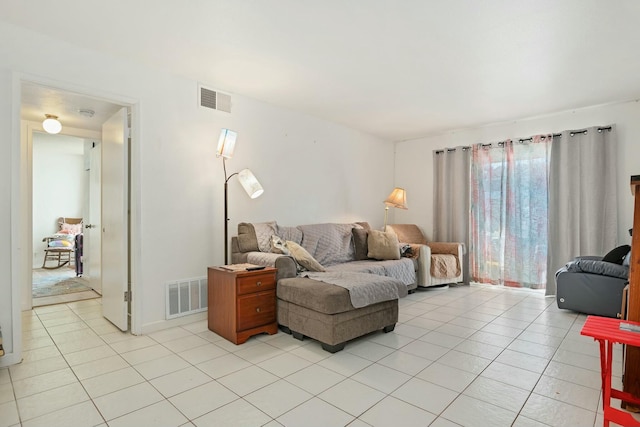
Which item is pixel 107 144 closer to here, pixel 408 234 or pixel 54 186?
pixel 408 234

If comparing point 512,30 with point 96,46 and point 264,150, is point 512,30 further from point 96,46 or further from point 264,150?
point 96,46

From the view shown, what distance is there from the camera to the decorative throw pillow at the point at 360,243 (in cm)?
466

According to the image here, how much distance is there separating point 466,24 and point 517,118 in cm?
300

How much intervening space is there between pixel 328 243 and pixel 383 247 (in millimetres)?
815

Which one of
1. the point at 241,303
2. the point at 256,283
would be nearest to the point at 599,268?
the point at 256,283

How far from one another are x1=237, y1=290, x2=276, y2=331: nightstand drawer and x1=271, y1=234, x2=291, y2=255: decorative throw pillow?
49 centimetres

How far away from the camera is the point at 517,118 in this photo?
477 centimetres

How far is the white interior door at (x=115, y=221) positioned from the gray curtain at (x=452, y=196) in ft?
14.9

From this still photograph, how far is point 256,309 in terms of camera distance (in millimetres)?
2904

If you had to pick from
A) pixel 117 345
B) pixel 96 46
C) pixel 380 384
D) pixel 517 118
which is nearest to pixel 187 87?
pixel 96 46

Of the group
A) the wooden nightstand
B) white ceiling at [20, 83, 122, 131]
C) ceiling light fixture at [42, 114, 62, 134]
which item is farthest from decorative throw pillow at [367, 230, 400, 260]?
ceiling light fixture at [42, 114, 62, 134]

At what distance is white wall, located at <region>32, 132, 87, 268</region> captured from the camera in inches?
277

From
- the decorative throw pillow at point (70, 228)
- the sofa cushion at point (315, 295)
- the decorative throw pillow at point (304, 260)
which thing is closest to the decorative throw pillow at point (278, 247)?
the decorative throw pillow at point (304, 260)

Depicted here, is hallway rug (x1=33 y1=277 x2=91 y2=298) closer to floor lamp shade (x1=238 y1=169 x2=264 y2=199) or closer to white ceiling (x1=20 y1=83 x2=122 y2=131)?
white ceiling (x1=20 y1=83 x2=122 y2=131)
